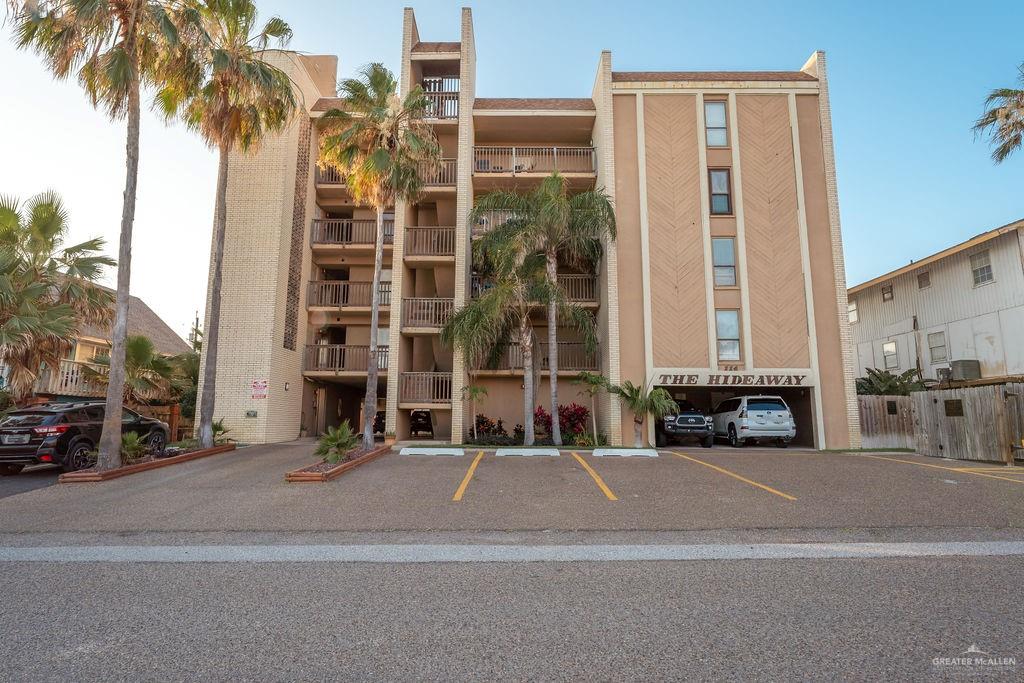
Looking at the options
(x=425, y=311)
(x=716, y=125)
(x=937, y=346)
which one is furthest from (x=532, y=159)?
(x=937, y=346)

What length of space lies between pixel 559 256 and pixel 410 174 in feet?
19.2

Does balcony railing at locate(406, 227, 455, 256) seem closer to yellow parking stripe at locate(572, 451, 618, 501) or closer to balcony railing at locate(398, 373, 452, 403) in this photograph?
balcony railing at locate(398, 373, 452, 403)

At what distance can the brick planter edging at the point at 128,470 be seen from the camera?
9945 millimetres

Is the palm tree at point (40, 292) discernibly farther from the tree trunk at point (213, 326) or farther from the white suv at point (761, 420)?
the white suv at point (761, 420)

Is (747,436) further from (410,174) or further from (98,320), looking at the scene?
(98,320)

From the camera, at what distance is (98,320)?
15.1 metres

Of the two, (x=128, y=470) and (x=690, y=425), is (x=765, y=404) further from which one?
(x=128, y=470)

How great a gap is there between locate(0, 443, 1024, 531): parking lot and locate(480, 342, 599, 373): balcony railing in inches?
256

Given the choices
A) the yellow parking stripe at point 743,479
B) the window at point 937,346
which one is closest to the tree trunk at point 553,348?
the yellow parking stripe at point 743,479

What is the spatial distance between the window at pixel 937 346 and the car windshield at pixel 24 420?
29.7 meters

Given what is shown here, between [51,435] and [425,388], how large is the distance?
374 inches

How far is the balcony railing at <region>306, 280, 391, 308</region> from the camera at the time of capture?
2027cm

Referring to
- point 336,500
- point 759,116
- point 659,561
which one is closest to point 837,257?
point 759,116

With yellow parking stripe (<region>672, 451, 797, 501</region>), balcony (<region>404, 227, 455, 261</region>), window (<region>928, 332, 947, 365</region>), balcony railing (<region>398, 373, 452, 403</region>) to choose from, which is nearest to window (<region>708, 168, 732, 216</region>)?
balcony (<region>404, 227, 455, 261</region>)
